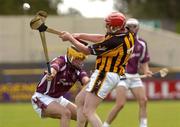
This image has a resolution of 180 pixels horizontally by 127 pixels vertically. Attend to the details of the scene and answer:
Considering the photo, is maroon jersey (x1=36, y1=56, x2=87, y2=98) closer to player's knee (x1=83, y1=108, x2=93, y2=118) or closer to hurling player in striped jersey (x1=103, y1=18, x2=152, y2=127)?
A: player's knee (x1=83, y1=108, x2=93, y2=118)

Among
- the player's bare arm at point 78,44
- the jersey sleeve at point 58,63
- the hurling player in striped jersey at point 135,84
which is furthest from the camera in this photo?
the hurling player in striped jersey at point 135,84

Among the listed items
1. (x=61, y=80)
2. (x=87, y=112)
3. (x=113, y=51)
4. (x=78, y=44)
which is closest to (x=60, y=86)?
(x=61, y=80)

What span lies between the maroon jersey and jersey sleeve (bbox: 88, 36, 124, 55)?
106 cm

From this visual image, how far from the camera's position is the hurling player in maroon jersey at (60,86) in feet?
51.0

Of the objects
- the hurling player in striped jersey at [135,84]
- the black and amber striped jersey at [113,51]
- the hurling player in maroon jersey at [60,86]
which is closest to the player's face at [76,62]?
the hurling player in maroon jersey at [60,86]

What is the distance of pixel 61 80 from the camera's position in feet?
51.5

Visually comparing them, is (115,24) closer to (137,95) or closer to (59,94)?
(59,94)

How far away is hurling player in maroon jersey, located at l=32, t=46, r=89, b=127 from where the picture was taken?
15.5m

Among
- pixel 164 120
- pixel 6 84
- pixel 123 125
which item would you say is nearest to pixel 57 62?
pixel 123 125

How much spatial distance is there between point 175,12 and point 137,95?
53.0 meters

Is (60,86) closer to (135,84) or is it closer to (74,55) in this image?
(74,55)

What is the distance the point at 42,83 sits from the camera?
15734mm

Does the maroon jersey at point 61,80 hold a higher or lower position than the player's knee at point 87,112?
higher

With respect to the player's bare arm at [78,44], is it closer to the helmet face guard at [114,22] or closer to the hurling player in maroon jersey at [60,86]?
the helmet face guard at [114,22]
